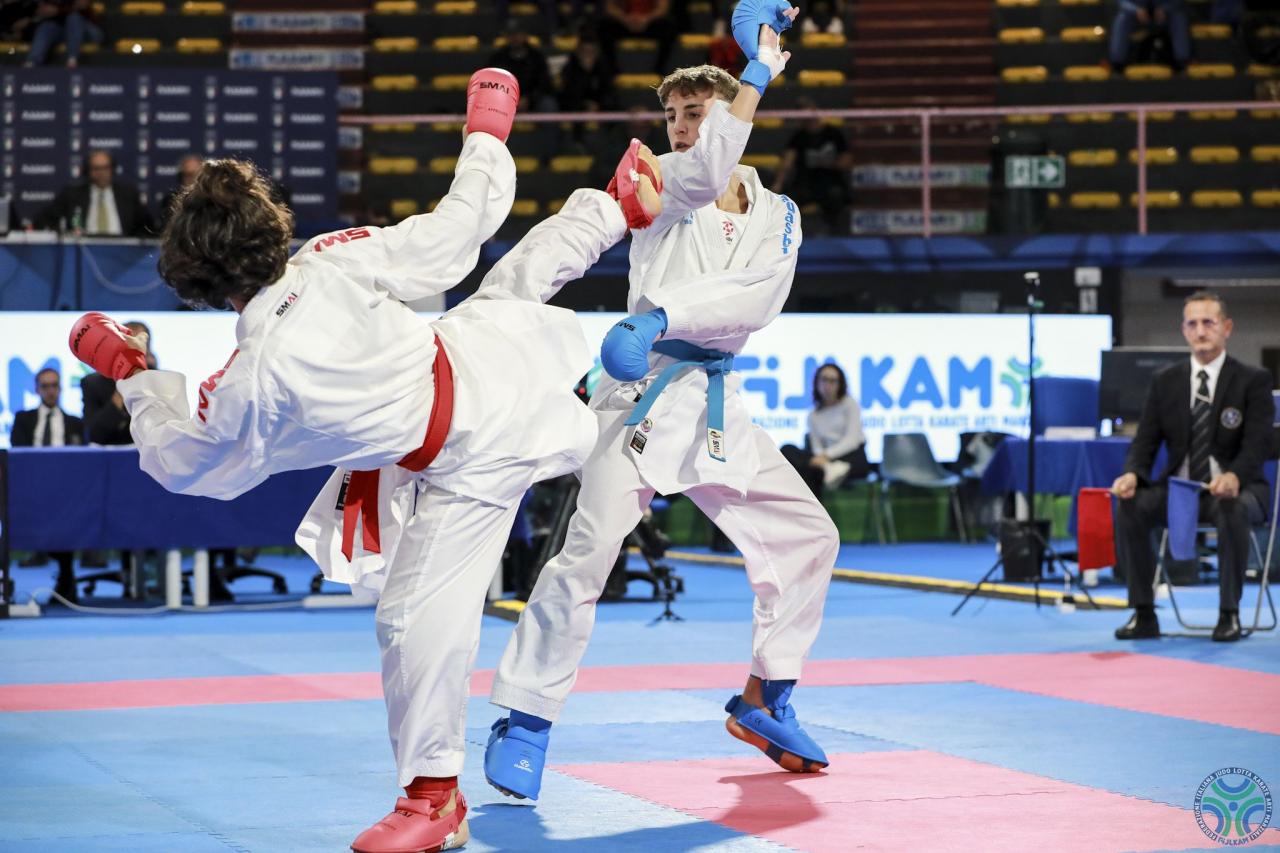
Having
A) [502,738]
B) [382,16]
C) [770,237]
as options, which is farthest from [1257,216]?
[502,738]

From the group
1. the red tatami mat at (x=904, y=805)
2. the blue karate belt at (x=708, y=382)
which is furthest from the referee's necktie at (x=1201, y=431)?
the blue karate belt at (x=708, y=382)

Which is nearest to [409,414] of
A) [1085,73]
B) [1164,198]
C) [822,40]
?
[1164,198]

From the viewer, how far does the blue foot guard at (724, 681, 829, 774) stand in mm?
4293

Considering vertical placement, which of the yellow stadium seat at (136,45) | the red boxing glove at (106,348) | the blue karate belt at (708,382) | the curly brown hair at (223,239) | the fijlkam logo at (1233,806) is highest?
the yellow stadium seat at (136,45)

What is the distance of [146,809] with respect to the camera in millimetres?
3889

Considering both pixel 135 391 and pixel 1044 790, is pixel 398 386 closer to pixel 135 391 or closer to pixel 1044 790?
pixel 135 391

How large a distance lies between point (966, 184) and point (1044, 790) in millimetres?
10058

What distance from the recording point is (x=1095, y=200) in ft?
44.8

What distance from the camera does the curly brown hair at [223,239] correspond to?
124 inches

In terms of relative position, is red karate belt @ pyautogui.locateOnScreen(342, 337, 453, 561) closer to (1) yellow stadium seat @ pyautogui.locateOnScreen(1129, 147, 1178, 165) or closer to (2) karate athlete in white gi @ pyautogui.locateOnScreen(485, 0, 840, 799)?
(2) karate athlete in white gi @ pyautogui.locateOnScreen(485, 0, 840, 799)

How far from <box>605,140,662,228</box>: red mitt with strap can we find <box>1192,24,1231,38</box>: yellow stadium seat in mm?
14202

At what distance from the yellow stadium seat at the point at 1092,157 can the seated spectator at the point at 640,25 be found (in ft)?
15.2

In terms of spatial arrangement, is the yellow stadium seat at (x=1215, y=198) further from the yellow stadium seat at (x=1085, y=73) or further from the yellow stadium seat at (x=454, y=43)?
the yellow stadium seat at (x=454, y=43)

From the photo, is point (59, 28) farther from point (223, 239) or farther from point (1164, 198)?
point (223, 239)
